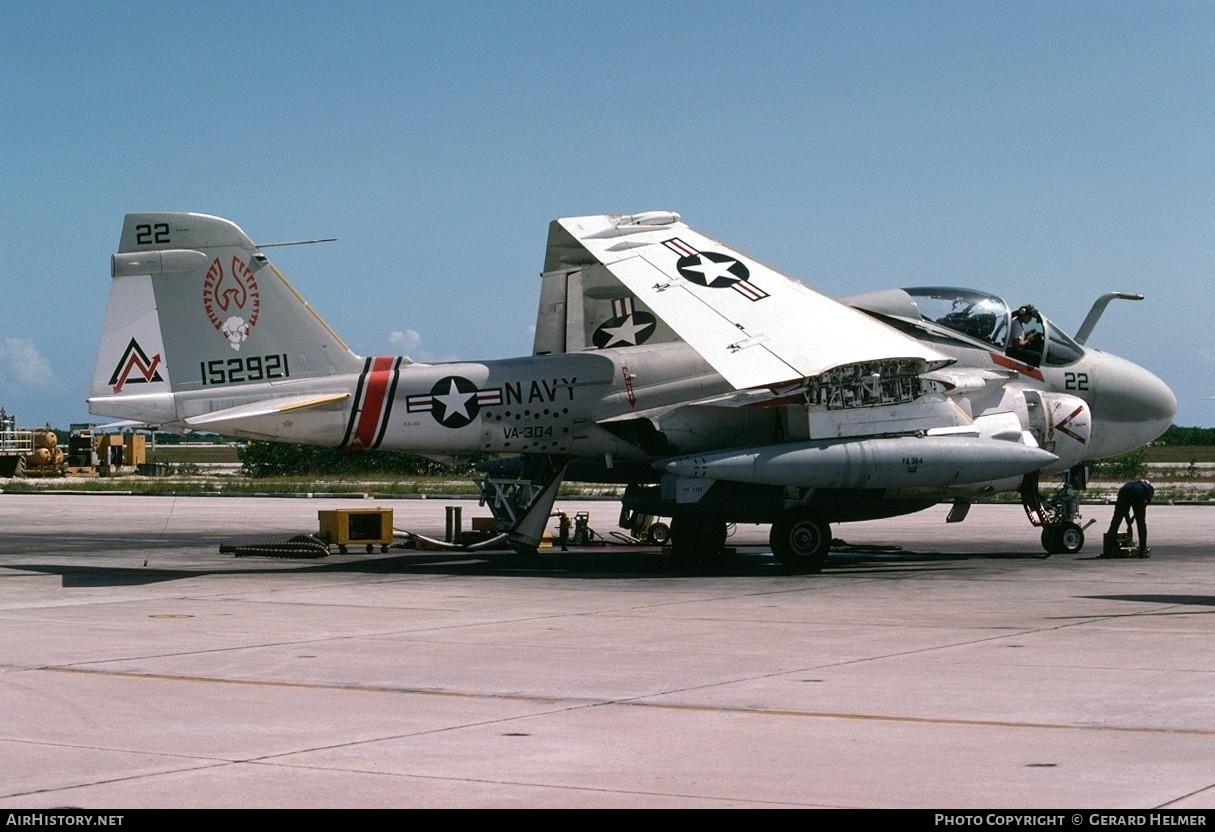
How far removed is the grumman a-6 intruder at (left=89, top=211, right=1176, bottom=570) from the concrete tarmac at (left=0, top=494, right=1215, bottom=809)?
1.55 metres

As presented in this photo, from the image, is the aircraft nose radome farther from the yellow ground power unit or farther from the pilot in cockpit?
the yellow ground power unit

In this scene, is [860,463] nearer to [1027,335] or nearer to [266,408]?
[1027,335]

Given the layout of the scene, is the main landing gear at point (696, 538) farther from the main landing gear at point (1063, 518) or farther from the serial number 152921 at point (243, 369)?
the serial number 152921 at point (243, 369)

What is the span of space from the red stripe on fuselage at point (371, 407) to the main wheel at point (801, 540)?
236 inches

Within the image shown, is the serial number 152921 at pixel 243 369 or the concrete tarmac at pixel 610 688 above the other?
the serial number 152921 at pixel 243 369

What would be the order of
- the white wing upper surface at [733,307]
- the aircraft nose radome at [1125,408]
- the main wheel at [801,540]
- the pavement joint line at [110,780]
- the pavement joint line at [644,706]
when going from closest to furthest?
the pavement joint line at [110,780]
the pavement joint line at [644,706]
the white wing upper surface at [733,307]
the main wheel at [801,540]
the aircraft nose radome at [1125,408]

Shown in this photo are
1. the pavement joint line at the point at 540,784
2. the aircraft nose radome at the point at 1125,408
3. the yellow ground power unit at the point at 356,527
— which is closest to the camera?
the pavement joint line at the point at 540,784

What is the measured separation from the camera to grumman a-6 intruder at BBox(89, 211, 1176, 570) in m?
20.6

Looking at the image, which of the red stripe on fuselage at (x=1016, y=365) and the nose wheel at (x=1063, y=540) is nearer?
the red stripe on fuselage at (x=1016, y=365)

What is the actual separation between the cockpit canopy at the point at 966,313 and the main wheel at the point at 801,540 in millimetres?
3671

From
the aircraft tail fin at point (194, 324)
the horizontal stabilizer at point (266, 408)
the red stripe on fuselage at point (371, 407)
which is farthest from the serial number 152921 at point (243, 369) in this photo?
the red stripe on fuselage at point (371, 407)

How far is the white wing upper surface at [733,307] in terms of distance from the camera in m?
19.3

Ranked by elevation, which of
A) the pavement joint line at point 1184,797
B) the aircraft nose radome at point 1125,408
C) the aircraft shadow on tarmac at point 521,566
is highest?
the aircraft nose radome at point 1125,408

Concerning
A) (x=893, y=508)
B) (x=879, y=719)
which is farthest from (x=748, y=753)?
(x=893, y=508)
